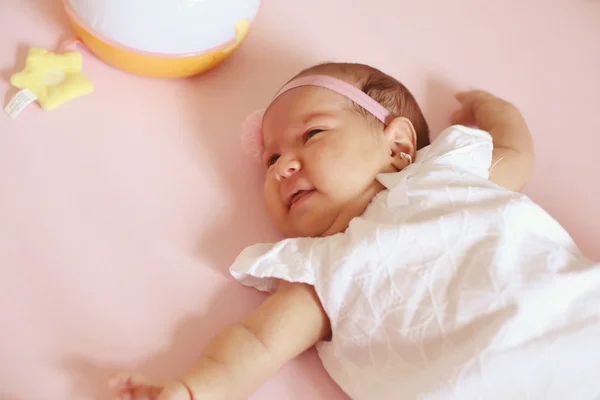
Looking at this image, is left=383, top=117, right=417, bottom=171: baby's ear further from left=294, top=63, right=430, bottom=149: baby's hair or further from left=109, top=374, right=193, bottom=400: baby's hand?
left=109, top=374, right=193, bottom=400: baby's hand

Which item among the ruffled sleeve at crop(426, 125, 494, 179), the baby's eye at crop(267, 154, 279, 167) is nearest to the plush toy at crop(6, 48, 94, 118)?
the baby's eye at crop(267, 154, 279, 167)

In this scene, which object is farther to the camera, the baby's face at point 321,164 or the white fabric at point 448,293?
the baby's face at point 321,164

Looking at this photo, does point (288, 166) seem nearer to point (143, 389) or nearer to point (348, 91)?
point (348, 91)

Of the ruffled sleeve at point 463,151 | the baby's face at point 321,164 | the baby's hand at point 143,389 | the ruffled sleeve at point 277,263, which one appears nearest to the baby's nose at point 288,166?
the baby's face at point 321,164

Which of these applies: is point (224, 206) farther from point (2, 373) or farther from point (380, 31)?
point (380, 31)

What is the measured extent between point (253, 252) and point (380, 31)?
2.14 feet

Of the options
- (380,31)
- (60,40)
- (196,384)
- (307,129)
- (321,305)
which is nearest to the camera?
(196,384)

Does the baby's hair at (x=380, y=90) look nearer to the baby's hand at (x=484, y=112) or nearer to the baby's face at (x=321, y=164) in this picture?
the baby's face at (x=321, y=164)

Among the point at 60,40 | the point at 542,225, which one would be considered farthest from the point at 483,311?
the point at 60,40

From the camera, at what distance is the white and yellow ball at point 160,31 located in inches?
35.8

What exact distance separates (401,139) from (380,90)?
92 millimetres

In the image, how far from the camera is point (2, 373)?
28.1 inches

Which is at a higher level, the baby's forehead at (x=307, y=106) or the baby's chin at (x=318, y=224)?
the baby's forehead at (x=307, y=106)

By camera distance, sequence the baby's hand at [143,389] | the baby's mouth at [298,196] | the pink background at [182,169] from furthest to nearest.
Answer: the baby's mouth at [298,196], the pink background at [182,169], the baby's hand at [143,389]
